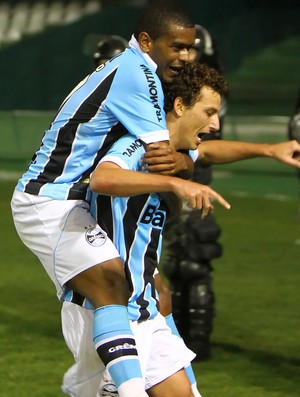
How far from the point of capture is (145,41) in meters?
4.17

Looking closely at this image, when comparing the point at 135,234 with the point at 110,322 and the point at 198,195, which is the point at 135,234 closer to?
the point at 110,322

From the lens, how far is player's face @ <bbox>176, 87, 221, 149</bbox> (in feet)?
13.2

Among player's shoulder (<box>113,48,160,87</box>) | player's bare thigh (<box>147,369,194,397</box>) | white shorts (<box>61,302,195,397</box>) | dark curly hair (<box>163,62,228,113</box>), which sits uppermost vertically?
player's shoulder (<box>113,48,160,87</box>)

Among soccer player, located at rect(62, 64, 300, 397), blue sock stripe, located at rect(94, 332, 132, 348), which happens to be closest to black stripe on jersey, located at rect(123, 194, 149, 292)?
soccer player, located at rect(62, 64, 300, 397)

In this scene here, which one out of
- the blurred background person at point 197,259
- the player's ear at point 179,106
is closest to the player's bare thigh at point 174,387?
the player's ear at point 179,106

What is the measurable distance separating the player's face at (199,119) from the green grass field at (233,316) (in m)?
1.81

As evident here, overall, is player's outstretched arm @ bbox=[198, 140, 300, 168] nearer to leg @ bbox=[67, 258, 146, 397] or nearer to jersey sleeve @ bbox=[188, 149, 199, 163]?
jersey sleeve @ bbox=[188, 149, 199, 163]

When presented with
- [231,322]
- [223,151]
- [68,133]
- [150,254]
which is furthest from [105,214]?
[231,322]

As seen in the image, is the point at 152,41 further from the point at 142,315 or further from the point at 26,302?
the point at 26,302

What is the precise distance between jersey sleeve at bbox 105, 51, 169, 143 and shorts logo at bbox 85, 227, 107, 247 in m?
0.39

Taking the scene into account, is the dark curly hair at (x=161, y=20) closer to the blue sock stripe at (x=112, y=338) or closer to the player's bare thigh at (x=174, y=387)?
the blue sock stripe at (x=112, y=338)

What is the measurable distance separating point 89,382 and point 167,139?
0.97 metres

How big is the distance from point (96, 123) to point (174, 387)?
3.31 feet

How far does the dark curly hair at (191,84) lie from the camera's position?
4027 millimetres
